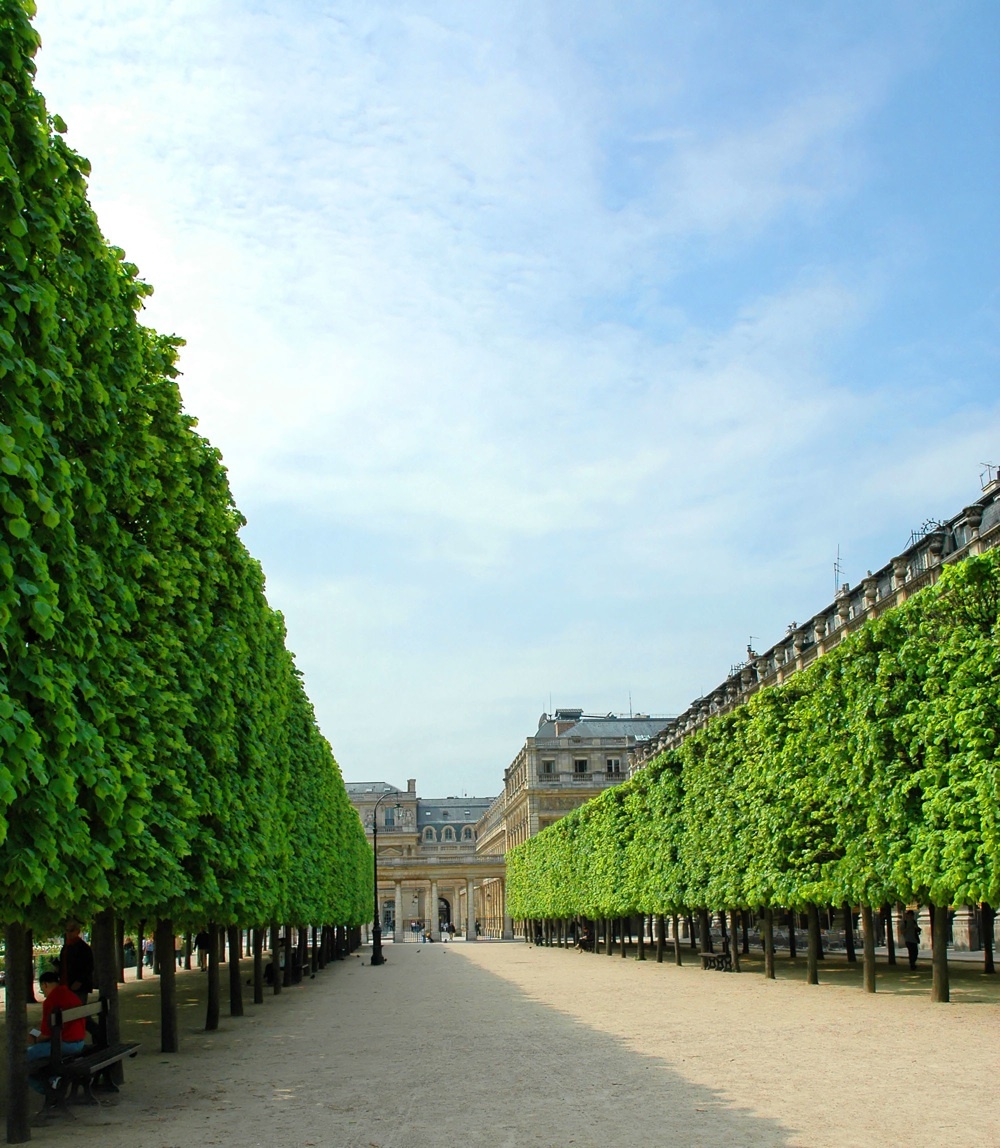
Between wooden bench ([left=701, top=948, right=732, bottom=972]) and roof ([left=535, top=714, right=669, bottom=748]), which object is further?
roof ([left=535, top=714, right=669, bottom=748])

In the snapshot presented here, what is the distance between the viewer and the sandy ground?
1084cm

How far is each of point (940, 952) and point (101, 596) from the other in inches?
681

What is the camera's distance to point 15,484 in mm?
9484

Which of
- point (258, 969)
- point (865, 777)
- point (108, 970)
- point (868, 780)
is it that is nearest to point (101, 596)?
point (108, 970)

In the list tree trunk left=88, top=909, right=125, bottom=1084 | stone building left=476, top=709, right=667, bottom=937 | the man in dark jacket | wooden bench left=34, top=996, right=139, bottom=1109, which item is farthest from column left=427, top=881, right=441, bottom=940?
wooden bench left=34, top=996, right=139, bottom=1109

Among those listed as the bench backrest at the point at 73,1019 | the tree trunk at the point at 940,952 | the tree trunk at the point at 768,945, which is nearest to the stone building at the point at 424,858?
the tree trunk at the point at 768,945

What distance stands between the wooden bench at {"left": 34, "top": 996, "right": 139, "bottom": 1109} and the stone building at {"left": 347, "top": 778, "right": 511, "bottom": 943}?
92651mm

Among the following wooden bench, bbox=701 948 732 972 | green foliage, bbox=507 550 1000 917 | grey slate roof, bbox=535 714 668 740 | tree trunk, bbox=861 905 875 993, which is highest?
grey slate roof, bbox=535 714 668 740

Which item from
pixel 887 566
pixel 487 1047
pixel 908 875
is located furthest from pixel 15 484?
pixel 887 566

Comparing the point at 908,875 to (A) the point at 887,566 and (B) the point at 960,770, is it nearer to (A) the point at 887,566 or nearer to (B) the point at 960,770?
(B) the point at 960,770

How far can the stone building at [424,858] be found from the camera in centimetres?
10746

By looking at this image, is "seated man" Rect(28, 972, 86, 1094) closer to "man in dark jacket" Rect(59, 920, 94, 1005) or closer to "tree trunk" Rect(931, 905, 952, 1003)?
"man in dark jacket" Rect(59, 920, 94, 1005)

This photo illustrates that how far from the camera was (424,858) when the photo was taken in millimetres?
116625

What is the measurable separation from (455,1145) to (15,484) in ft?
21.0
